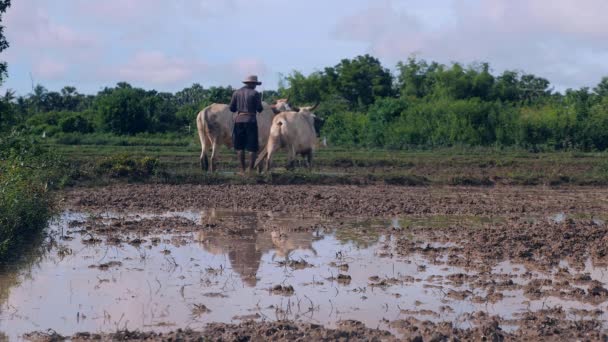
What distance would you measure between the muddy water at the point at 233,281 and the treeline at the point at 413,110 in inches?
602

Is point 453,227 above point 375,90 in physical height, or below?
below

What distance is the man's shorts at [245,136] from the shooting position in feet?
51.9

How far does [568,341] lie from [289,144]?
451 inches

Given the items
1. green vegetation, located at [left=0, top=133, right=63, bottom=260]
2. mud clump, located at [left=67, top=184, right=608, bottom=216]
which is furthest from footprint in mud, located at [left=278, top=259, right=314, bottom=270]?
mud clump, located at [left=67, top=184, right=608, bottom=216]

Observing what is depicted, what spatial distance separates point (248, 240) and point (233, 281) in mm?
2085

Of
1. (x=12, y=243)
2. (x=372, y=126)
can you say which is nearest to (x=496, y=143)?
(x=372, y=126)

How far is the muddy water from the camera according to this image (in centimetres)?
598

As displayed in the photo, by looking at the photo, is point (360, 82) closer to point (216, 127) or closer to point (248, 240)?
point (216, 127)

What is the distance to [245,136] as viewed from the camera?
16.0 m

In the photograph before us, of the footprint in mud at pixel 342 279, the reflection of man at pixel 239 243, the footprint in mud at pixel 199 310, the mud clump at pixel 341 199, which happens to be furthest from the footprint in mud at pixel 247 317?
the mud clump at pixel 341 199

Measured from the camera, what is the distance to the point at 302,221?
10672 mm

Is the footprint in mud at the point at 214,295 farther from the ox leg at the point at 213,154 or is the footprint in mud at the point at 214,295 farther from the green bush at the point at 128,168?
the ox leg at the point at 213,154

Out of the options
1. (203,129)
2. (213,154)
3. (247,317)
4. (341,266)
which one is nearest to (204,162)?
(213,154)

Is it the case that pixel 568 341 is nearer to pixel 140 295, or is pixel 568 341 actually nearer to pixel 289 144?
pixel 140 295
